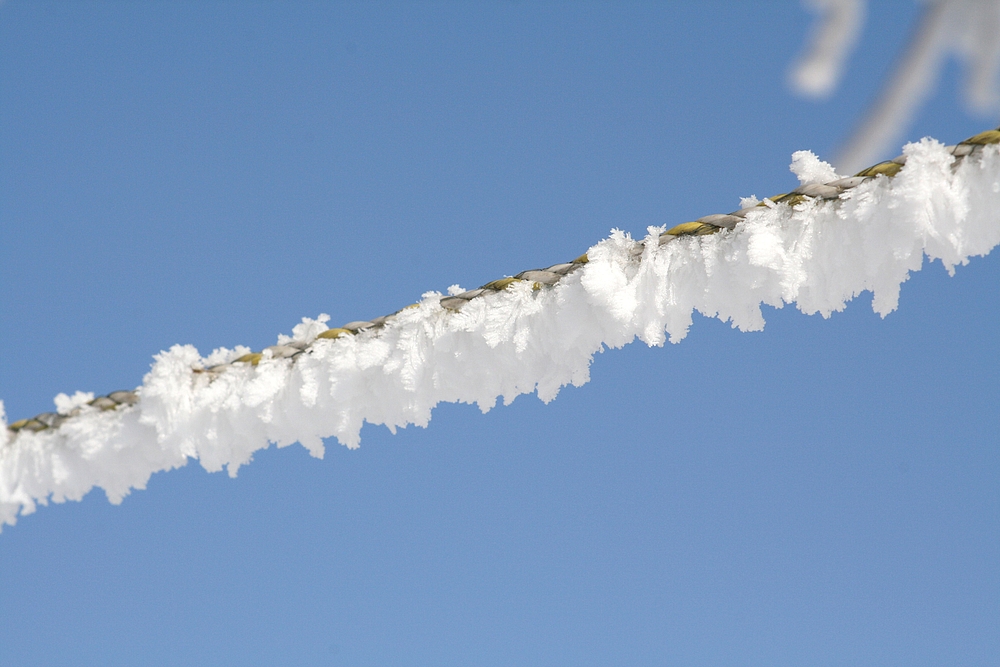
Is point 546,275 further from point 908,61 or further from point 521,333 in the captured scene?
point 908,61

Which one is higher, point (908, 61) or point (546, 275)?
point (908, 61)

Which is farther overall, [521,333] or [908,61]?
[908,61]

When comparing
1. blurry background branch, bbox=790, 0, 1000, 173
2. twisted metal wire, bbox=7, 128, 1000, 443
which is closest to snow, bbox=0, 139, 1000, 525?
twisted metal wire, bbox=7, 128, 1000, 443

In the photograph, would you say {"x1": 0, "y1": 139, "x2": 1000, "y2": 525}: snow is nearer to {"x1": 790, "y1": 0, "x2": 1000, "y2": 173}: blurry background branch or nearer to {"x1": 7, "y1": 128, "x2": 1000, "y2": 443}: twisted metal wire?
{"x1": 7, "y1": 128, "x2": 1000, "y2": 443}: twisted metal wire

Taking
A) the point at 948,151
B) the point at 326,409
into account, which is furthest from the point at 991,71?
the point at 326,409

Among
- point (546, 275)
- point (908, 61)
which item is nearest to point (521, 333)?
point (546, 275)

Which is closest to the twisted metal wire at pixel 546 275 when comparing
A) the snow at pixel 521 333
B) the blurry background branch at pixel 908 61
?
the snow at pixel 521 333

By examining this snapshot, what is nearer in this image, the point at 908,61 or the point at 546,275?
the point at 546,275
